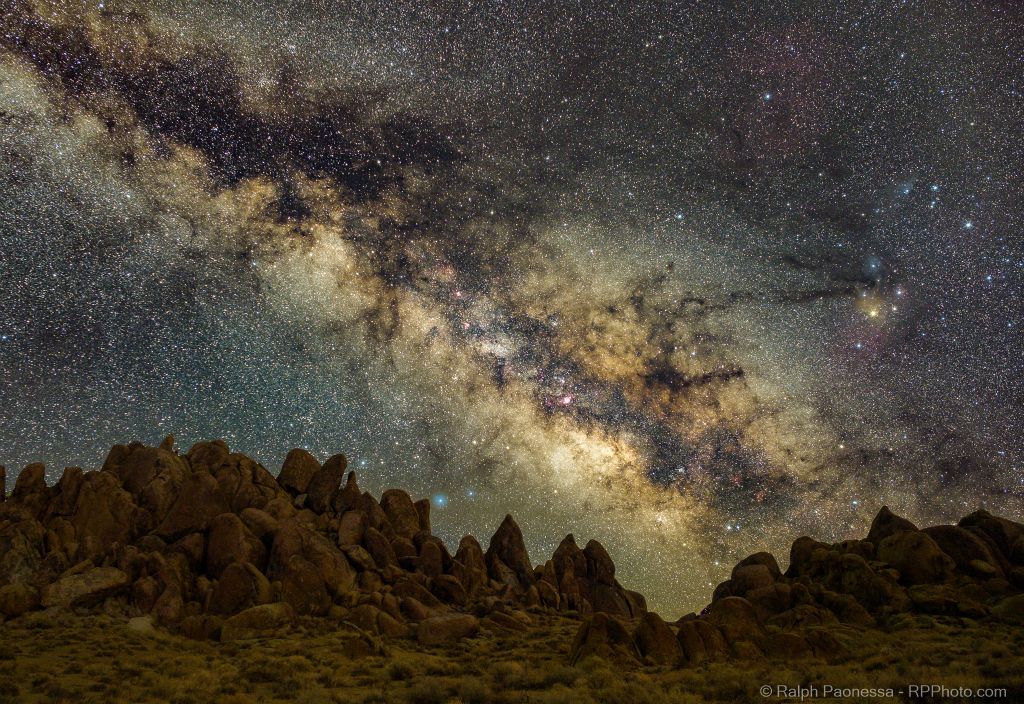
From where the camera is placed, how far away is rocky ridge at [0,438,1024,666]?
97.2ft

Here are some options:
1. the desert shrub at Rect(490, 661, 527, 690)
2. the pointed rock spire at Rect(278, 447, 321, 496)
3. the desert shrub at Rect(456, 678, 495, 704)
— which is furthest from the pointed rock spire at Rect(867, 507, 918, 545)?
the pointed rock spire at Rect(278, 447, 321, 496)

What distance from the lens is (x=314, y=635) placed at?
31609 mm

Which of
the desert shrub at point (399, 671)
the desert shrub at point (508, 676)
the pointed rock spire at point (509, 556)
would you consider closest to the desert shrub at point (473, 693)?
the desert shrub at point (508, 676)

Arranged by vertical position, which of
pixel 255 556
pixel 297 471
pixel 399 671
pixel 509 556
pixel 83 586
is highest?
pixel 297 471

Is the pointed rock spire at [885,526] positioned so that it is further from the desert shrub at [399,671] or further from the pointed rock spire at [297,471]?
the pointed rock spire at [297,471]

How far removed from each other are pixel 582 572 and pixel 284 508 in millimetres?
30490

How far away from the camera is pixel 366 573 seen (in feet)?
142

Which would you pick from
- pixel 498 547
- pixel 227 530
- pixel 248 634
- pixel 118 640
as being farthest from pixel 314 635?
pixel 498 547

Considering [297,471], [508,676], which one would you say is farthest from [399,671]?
[297,471]

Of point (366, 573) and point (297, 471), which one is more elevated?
point (297, 471)

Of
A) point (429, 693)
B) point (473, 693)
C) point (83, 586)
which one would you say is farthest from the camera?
point (83, 586)

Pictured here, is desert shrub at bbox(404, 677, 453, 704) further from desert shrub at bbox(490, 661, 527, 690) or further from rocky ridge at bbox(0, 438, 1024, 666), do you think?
rocky ridge at bbox(0, 438, 1024, 666)

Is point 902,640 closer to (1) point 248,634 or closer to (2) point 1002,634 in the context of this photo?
(2) point 1002,634

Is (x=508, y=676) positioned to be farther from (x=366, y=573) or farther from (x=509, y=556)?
(x=509, y=556)
